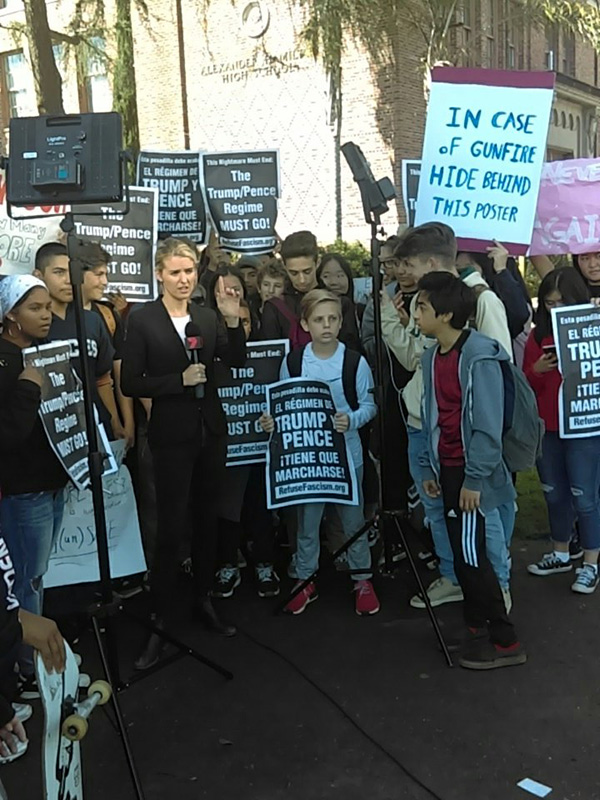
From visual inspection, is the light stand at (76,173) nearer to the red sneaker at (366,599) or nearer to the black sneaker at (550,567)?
the red sneaker at (366,599)

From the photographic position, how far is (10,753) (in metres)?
3.29

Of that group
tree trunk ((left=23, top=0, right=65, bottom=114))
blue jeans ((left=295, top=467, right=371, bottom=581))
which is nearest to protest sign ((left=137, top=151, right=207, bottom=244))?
blue jeans ((left=295, top=467, right=371, bottom=581))

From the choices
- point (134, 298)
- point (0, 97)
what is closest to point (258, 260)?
point (134, 298)

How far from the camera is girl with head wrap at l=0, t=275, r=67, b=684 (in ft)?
11.5

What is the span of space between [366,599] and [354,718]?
1098mm

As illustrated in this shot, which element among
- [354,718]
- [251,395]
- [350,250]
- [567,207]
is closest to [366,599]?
[354,718]

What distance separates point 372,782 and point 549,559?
7.44 ft

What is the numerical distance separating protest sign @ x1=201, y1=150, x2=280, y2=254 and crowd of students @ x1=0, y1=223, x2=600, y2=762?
3.10 feet

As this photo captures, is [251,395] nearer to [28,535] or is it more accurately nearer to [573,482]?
[28,535]

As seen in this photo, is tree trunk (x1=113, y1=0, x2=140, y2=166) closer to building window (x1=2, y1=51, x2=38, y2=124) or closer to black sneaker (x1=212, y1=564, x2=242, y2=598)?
building window (x1=2, y1=51, x2=38, y2=124)

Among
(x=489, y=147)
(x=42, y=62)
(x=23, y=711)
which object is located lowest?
(x=23, y=711)

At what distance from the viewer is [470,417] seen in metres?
3.66

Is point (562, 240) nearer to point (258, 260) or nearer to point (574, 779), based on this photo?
point (258, 260)

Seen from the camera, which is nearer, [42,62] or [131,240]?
[131,240]
